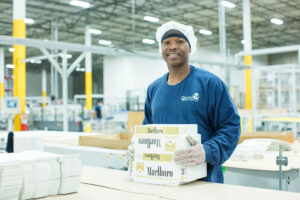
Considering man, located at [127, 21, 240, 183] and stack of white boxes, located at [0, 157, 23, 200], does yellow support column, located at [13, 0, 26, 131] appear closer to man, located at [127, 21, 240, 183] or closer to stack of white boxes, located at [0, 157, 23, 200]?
man, located at [127, 21, 240, 183]

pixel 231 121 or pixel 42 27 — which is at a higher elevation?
pixel 42 27

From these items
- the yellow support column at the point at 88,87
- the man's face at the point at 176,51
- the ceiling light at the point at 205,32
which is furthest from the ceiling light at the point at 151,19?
the man's face at the point at 176,51

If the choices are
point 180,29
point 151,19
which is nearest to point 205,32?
point 151,19

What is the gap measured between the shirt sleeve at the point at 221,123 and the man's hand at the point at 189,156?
0.09 meters

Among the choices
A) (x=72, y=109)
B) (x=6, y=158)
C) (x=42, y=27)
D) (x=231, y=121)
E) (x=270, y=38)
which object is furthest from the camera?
(x=270, y=38)

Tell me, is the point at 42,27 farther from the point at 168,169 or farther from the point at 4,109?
the point at 168,169

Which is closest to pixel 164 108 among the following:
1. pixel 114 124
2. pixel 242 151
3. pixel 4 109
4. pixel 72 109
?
pixel 242 151

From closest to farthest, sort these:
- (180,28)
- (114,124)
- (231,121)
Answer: (231,121)
(180,28)
(114,124)

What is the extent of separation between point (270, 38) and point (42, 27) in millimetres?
12834

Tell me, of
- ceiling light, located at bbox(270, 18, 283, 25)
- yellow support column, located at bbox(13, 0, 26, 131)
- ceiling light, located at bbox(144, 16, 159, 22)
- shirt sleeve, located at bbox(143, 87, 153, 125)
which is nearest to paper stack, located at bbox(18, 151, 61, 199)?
shirt sleeve, located at bbox(143, 87, 153, 125)

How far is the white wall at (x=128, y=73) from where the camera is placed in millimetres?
20031

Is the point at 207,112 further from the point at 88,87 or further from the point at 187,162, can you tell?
the point at 88,87

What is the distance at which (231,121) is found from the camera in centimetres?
165

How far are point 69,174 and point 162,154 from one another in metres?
0.43
